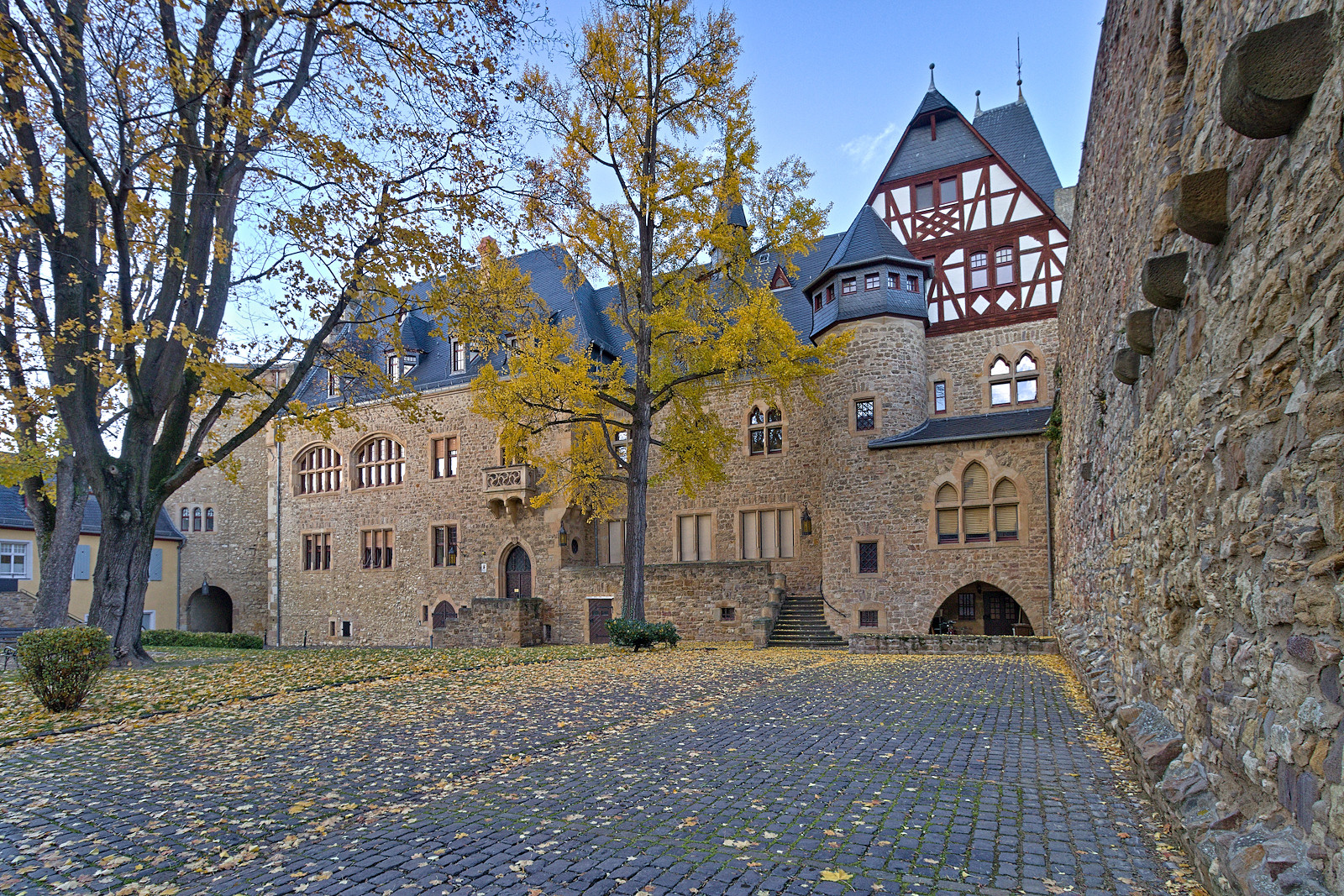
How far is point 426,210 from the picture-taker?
11.0 meters

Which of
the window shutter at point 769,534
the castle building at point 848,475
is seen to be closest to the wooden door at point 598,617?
the castle building at point 848,475

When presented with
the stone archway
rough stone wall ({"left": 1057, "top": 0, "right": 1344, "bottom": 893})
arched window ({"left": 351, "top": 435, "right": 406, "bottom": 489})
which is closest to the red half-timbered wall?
the stone archway

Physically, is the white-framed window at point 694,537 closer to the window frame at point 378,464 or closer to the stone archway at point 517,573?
the stone archway at point 517,573

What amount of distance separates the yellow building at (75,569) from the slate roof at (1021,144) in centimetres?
2545

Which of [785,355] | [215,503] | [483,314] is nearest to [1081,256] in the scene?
[785,355]

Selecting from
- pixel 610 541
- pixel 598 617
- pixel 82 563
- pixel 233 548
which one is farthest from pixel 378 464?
pixel 598 617

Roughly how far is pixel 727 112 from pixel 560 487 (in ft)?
26.5

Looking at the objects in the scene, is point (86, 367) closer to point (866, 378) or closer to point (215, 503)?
point (866, 378)

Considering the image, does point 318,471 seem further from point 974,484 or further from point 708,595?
point 974,484

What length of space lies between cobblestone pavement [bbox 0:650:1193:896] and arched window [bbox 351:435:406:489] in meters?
19.4

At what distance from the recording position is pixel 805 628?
56.3 feet

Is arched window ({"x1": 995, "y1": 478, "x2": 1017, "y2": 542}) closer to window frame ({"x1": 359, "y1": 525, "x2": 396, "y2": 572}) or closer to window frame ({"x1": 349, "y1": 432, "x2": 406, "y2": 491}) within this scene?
window frame ({"x1": 349, "y1": 432, "x2": 406, "y2": 491})

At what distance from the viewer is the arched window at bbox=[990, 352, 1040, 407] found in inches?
708

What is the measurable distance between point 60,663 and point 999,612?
17.5 meters
